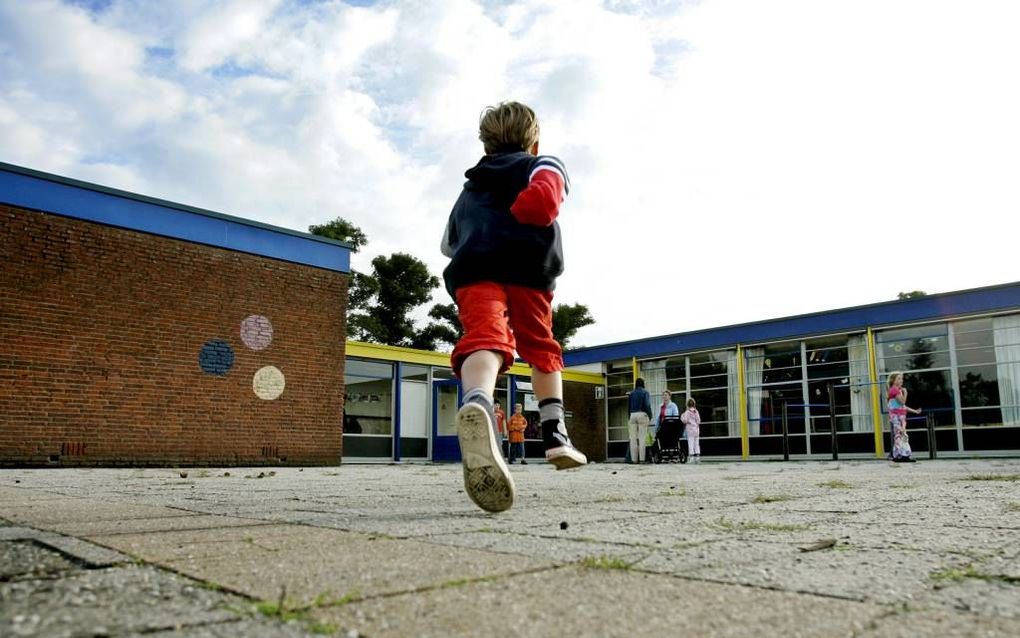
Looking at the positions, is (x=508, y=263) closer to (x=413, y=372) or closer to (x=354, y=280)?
(x=413, y=372)

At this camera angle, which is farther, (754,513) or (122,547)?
(754,513)

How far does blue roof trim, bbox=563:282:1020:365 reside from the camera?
1723 cm

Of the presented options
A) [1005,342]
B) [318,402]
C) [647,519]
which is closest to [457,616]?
[647,519]

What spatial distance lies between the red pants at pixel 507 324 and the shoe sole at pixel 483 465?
0.40 meters

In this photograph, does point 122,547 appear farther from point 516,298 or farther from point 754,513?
point 754,513

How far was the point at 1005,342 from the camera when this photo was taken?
55.8 ft

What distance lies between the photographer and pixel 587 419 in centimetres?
2562

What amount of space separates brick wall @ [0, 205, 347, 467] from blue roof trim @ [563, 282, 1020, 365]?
12.9 meters

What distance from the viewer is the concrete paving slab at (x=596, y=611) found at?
1.04 metres

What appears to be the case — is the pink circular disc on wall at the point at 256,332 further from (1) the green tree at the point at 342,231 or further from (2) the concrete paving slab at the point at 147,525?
(1) the green tree at the point at 342,231

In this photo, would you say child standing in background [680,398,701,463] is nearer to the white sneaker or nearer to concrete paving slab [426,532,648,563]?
the white sneaker

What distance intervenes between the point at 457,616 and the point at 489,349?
1.76 m

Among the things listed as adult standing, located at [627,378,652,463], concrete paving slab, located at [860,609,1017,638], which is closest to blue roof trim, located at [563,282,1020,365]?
adult standing, located at [627,378,652,463]

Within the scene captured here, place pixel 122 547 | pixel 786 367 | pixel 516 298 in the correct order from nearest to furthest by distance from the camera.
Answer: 1. pixel 122 547
2. pixel 516 298
3. pixel 786 367
